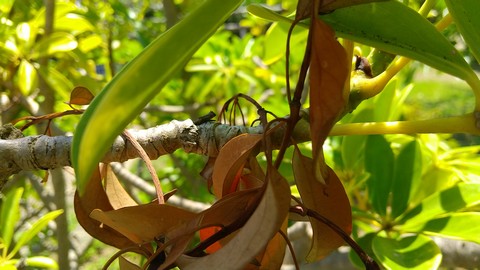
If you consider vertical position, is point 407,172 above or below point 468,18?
below

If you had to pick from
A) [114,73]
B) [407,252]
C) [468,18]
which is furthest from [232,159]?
[114,73]

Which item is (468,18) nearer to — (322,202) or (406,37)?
(406,37)

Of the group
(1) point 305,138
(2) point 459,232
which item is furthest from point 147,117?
(1) point 305,138

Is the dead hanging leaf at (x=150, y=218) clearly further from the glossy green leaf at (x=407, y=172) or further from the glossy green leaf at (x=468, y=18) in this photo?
the glossy green leaf at (x=407, y=172)

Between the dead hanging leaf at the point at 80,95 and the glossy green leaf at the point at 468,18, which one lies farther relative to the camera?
the dead hanging leaf at the point at 80,95

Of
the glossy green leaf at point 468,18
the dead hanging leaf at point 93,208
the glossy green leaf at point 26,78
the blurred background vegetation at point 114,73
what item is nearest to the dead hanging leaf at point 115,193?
the dead hanging leaf at point 93,208

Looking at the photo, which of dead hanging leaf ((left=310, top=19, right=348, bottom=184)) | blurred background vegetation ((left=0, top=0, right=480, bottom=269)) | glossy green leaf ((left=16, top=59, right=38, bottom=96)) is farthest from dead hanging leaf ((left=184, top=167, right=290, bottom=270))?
glossy green leaf ((left=16, top=59, right=38, bottom=96))

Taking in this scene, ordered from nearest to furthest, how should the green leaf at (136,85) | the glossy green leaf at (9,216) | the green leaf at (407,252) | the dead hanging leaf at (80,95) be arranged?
the green leaf at (136,85), the dead hanging leaf at (80,95), the green leaf at (407,252), the glossy green leaf at (9,216)
